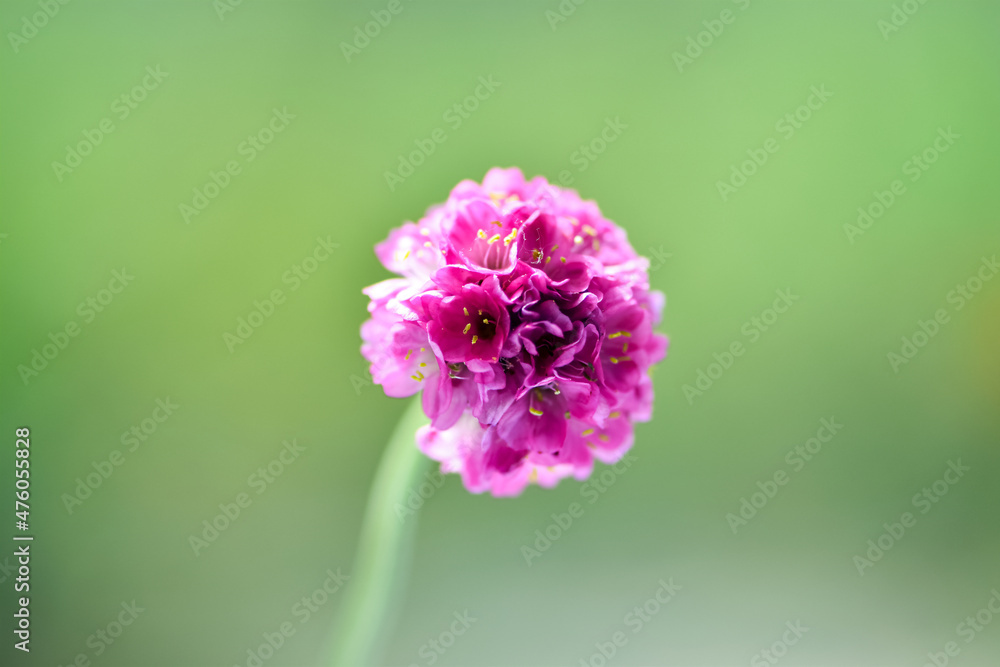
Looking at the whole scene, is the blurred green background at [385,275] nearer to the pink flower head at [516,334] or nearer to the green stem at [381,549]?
the green stem at [381,549]

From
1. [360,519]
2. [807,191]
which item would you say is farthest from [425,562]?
[807,191]

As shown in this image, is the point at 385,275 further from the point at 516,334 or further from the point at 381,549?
the point at 516,334

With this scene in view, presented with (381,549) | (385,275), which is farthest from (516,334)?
(385,275)

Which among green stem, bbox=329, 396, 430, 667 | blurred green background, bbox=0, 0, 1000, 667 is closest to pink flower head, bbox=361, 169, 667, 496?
A: green stem, bbox=329, 396, 430, 667

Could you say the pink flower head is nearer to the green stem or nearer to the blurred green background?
the green stem

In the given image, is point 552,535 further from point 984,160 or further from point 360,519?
point 984,160

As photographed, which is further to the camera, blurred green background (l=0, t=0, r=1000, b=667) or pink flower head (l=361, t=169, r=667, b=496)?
blurred green background (l=0, t=0, r=1000, b=667)
